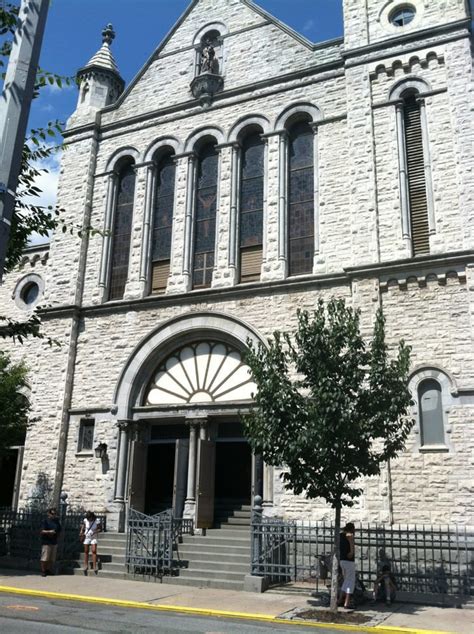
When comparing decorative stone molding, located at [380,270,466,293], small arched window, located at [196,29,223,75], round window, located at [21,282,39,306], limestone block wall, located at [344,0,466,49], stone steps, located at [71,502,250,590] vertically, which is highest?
small arched window, located at [196,29,223,75]

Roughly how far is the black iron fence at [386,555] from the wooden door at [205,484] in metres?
2.48

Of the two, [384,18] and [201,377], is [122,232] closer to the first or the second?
[201,377]

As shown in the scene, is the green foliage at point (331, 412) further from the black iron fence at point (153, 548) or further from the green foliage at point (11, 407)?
the green foliage at point (11, 407)

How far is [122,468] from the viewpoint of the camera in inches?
684

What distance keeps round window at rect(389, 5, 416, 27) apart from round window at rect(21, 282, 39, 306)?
14710 millimetres

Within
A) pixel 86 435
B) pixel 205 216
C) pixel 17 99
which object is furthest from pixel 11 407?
pixel 17 99

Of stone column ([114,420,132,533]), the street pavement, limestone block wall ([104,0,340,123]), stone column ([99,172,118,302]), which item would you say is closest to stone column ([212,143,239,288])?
limestone block wall ([104,0,340,123])

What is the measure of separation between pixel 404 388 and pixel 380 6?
41.5 ft

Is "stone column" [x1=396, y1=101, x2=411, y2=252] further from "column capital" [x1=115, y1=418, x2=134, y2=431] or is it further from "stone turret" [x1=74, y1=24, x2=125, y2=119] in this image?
"stone turret" [x1=74, y1=24, x2=125, y2=119]

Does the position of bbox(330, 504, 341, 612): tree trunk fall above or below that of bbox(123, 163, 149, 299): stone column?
below

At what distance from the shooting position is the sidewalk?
9.38 metres

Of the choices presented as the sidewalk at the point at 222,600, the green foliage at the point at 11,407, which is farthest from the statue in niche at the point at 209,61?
the sidewalk at the point at 222,600

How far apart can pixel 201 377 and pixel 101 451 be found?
3555mm

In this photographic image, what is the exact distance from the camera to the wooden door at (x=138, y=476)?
17250mm
